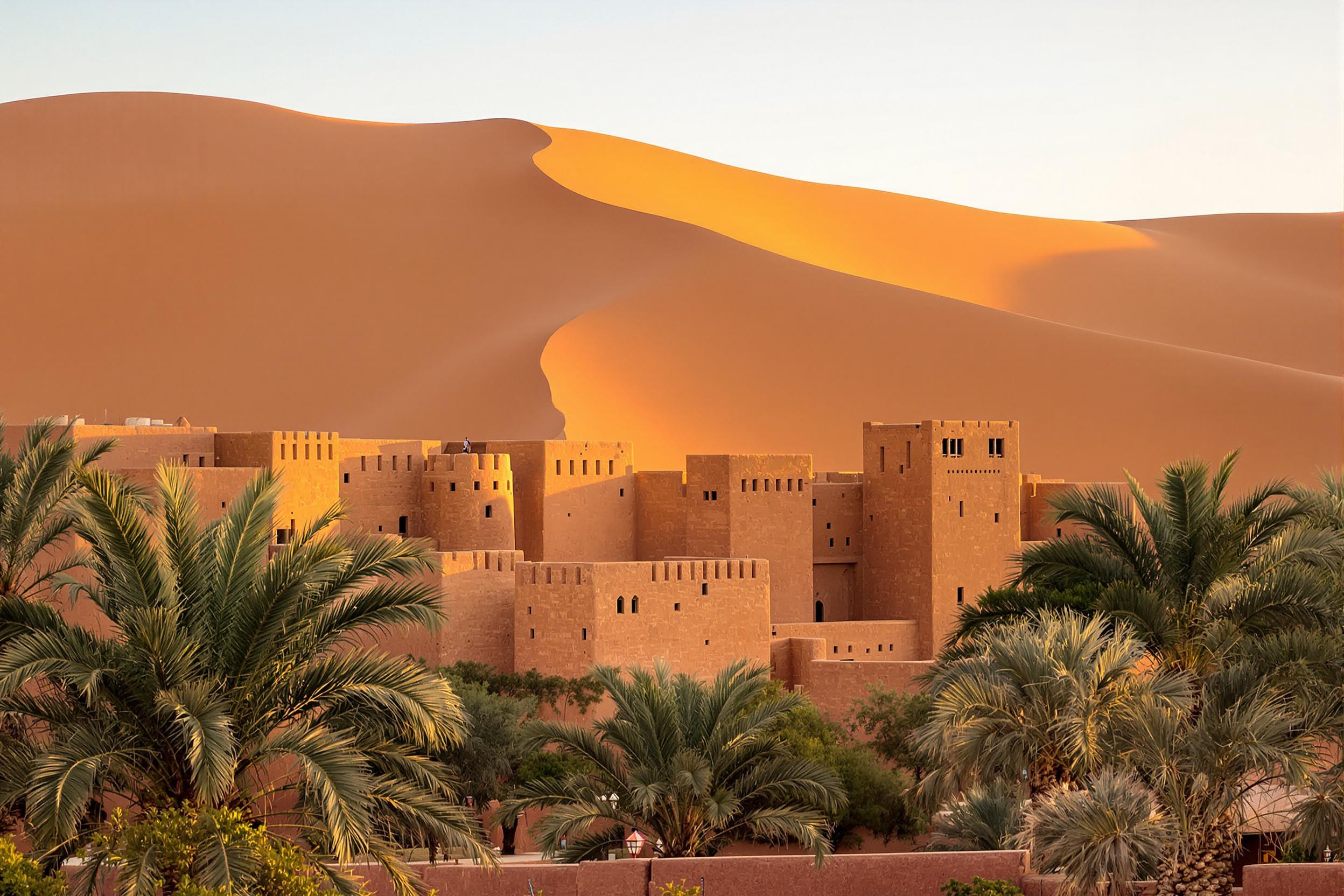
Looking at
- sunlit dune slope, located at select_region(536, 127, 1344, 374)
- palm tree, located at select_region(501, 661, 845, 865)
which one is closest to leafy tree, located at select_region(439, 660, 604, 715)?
palm tree, located at select_region(501, 661, 845, 865)

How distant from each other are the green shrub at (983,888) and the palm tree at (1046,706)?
1048 millimetres

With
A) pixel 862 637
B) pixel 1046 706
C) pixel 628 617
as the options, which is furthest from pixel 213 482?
pixel 1046 706

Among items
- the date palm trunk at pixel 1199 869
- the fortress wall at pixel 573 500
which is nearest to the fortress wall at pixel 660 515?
the fortress wall at pixel 573 500

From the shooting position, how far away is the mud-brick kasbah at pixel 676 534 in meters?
32.7

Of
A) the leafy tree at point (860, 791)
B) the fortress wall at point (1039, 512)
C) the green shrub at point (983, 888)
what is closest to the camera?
the green shrub at point (983, 888)

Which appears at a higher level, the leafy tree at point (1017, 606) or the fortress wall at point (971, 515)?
the fortress wall at point (971, 515)

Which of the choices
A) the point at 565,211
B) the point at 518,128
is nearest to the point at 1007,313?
the point at 565,211

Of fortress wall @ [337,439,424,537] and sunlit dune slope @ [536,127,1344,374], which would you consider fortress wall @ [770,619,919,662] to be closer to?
fortress wall @ [337,439,424,537]

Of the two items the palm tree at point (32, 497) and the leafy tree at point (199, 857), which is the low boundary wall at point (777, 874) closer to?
the leafy tree at point (199, 857)

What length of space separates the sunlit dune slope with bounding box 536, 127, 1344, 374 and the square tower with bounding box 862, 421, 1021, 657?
40.2 meters

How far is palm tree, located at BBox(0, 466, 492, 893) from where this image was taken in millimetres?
13172

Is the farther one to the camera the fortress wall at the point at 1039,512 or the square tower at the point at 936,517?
the fortress wall at the point at 1039,512

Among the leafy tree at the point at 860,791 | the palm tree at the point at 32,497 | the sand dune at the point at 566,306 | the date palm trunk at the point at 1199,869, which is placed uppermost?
the sand dune at the point at 566,306

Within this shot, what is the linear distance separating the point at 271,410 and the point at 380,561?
5429 centimetres
